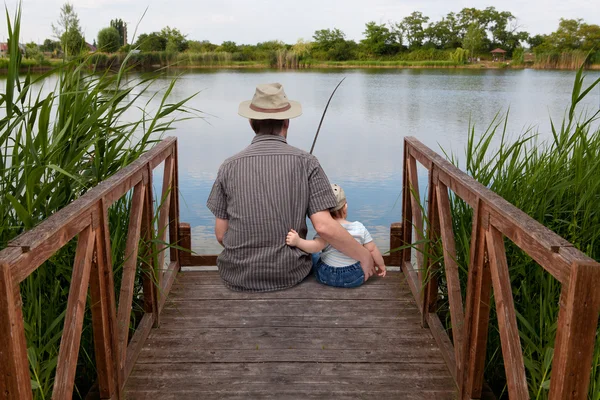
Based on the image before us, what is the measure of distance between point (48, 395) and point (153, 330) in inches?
29.7

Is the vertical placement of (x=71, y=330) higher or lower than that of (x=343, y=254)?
higher

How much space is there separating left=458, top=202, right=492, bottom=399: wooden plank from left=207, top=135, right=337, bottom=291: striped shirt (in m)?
0.95

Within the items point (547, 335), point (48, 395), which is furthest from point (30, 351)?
point (547, 335)

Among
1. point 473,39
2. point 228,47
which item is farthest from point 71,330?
point 473,39

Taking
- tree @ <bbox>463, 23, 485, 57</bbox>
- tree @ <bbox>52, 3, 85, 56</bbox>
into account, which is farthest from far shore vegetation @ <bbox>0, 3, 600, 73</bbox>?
tree @ <bbox>52, 3, 85, 56</bbox>

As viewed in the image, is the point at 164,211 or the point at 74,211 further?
the point at 164,211

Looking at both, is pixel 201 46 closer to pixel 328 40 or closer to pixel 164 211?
pixel 328 40

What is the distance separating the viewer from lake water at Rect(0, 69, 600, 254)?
1048 centimetres

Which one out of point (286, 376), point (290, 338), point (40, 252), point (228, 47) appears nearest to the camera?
point (40, 252)

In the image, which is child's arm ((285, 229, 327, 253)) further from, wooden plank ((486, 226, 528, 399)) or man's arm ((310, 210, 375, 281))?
wooden plank ((486, 226, 528, 399))

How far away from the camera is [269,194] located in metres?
3.07

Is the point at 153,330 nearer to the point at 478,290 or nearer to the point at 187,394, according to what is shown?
the point at 187,394

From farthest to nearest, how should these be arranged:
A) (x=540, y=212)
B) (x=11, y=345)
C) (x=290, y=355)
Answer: (x=540, y=212), (x=290, y=355), (x=11, y=345)

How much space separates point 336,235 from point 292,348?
0.63 m
